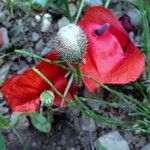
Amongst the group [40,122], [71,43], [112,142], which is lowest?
[112,142]

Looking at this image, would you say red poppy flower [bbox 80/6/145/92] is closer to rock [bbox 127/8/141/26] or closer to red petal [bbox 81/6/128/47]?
red petal [bbox 81/6/128/47]

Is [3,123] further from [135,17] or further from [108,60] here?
[135,17]

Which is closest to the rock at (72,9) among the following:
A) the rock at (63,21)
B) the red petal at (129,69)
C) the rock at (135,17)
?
the rock at (63,21)

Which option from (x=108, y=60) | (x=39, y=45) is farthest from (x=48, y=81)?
(x=39, y=45)

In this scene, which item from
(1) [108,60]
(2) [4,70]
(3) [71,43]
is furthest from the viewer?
(2) [4,70]

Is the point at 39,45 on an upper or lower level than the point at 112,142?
upper

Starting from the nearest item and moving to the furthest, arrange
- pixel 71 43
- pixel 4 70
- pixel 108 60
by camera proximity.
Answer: pixel 71 43 → pixel 108 60 → pixel 4 70

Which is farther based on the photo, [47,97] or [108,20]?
[108,20]

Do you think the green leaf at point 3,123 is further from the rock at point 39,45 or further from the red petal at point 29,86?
the rock at point 39,45

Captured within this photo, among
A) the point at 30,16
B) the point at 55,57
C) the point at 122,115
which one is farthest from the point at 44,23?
the point at 122,115
